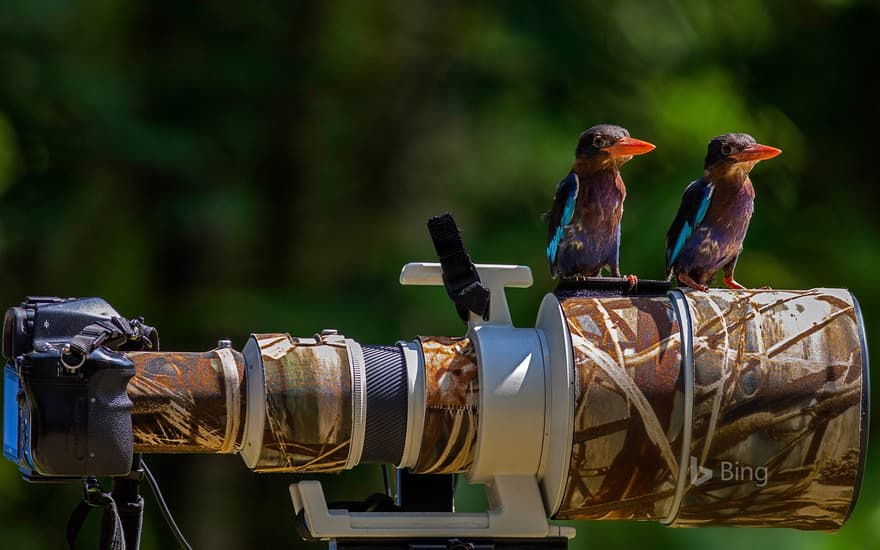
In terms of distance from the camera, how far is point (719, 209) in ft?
4.99

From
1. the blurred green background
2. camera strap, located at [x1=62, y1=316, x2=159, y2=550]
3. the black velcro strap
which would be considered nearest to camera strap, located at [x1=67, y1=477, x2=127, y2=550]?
camera strap, located at [x1=62, y1=316, x2=159, y2=550]

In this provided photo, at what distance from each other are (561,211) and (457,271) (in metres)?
0.15

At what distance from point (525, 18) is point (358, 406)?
235 cm

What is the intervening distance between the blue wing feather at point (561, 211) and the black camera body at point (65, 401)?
47cm

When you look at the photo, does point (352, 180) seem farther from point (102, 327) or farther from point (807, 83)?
point (102, 327)

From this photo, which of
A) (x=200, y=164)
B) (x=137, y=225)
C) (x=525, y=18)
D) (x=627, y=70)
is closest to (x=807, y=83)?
(x=627, y=70)

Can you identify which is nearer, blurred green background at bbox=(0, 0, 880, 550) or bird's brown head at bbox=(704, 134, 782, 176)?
bird's brown head at bbox=(704, 134, 782, 176)

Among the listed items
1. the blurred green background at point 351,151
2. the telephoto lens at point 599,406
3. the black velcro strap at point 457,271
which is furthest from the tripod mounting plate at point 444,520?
the blurred green background at point 351,151

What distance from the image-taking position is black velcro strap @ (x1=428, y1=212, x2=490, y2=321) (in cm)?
146

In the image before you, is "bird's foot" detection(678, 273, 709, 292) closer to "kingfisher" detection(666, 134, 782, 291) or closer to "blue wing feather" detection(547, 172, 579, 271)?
"kingfisher" detection(666, 134, 782, 291)

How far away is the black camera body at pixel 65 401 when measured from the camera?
1.30 metres

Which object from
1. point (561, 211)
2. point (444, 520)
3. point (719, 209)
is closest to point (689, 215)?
point (719, 209)

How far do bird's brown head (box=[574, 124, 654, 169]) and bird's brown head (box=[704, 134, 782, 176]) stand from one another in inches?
2.9

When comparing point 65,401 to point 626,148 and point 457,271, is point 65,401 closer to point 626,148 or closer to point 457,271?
point 457,271
